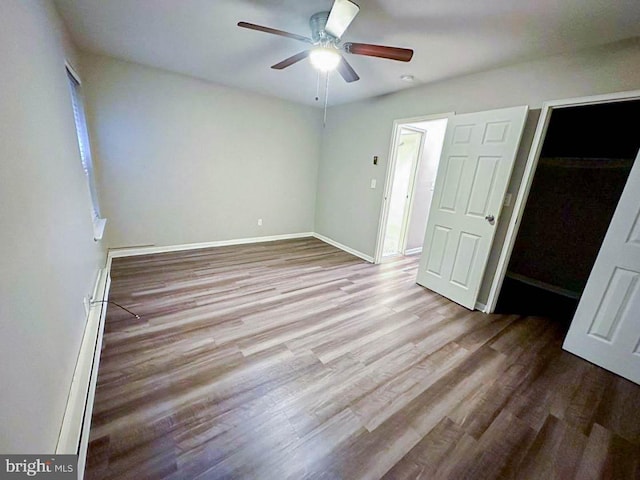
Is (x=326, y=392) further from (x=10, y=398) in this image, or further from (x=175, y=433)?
(x=10, y=398)

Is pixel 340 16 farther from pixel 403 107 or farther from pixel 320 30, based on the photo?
pixel 403 107

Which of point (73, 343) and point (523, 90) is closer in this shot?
point (73, 343)

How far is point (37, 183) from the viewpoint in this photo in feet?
3.96

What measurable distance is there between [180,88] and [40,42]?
2.13m

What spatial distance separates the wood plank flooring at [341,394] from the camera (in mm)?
1273

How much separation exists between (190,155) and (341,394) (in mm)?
3632

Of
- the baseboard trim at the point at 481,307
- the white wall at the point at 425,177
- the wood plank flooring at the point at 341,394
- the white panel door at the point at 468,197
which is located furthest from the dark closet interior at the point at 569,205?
the white wall at the point at 425,177

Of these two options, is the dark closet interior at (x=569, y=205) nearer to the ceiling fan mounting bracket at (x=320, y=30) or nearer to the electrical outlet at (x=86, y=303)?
the ceiling fan mounting bracket at (x=320, y=30)

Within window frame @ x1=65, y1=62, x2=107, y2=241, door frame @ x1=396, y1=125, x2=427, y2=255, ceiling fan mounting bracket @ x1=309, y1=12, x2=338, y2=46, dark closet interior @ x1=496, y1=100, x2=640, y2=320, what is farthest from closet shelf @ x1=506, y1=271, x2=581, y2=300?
window frame @ x1=65, y1=62, x2=107, y2=241

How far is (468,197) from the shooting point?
9.07ft

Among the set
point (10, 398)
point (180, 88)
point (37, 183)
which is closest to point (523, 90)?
point (37, 183)

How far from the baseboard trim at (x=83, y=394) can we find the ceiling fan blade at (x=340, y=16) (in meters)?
2.64

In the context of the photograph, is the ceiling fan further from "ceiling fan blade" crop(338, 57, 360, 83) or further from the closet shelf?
the closet shelf

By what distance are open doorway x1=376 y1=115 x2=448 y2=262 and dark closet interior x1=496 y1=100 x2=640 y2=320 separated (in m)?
1.48
